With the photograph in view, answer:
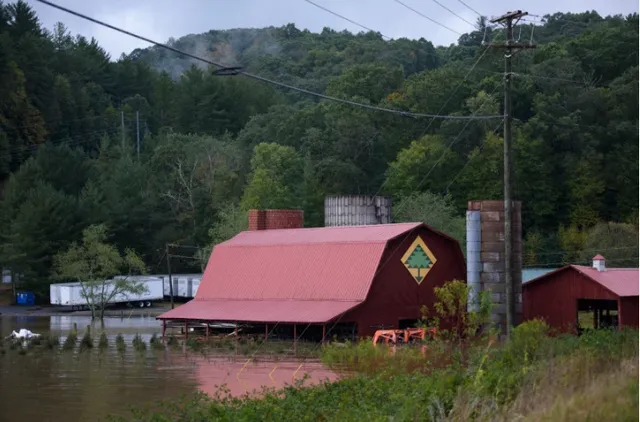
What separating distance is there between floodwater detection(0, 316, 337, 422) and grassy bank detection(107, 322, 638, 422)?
8.03 ft

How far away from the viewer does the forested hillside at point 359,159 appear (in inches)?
2621

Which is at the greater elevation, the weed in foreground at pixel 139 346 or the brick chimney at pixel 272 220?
the brick chimney at pixel 272 220

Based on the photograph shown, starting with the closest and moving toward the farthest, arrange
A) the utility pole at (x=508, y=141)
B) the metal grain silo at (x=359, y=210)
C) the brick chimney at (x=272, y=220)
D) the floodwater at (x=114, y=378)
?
1. the floodwater at (x=114, y=378)
2. the utility pole at (x=508, y=141)
3. the brick chimney at (x=272, y=220)
4. the metal grain silo at (x=359, y=210)

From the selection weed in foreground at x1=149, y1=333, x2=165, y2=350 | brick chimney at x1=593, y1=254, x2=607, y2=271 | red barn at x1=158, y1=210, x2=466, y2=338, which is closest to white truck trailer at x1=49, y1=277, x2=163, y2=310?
weed in foreground at x1=149, y1=333, x2=165, y2=350

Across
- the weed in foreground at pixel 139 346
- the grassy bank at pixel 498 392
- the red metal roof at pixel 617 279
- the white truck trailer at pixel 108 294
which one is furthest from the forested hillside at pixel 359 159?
the grassy bank at pixel 498 392

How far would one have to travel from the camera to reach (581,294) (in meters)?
34.3

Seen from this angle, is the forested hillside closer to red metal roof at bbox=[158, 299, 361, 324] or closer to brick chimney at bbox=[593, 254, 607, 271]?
brick chimney at bbox=[593, 254, 607, 271]

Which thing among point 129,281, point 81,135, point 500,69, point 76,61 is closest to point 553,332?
point 129,281

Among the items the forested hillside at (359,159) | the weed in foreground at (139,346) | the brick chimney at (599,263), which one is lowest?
the weed in foreground at (139,346)

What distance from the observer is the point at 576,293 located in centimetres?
3438

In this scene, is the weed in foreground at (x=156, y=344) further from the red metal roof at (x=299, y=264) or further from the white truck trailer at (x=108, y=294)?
the white truck trailer at (x=108, y=294)

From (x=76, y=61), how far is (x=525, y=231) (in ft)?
196

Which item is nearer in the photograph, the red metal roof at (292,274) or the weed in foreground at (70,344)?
the red metal roof at (292,274)

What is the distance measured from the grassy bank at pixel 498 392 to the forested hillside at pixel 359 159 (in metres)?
37.1
